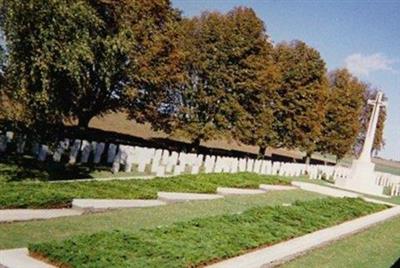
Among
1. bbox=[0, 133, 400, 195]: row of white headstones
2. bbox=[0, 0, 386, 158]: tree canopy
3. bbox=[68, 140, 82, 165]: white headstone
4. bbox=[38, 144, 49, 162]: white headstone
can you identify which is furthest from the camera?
bbox=[68, 140, 82, 165]: white headstone

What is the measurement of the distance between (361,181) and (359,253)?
60.2 ft

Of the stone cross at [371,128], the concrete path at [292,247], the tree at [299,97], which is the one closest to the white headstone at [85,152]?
the concrete path at [292,247]

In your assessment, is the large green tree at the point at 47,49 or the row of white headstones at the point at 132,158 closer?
the large green tree at the point at 47,49

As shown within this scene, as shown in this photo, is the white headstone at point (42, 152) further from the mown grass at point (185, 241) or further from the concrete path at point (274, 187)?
the concrete path at point (274, 187)

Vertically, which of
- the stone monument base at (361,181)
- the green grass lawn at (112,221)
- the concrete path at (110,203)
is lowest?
the green grass lawn at (112,221)

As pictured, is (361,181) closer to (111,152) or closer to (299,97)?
(299,97)

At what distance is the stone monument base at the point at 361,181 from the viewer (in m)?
27.8

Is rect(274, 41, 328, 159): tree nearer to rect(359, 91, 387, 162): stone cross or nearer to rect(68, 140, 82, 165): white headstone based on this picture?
rect(359, 91, 387, 162): stone cross

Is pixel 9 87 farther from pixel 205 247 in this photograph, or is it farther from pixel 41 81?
pixel 205 247

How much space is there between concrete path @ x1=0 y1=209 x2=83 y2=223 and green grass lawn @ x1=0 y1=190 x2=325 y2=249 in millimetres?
131

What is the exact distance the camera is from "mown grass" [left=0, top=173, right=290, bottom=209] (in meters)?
9.36

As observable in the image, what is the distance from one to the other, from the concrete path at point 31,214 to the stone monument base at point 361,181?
69.8 ft

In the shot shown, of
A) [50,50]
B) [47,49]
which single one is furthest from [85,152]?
[47,49]

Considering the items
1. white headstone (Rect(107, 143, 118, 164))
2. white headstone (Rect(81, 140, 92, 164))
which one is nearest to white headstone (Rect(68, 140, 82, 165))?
white headstone (Rect(81, 140, 92, 164))
